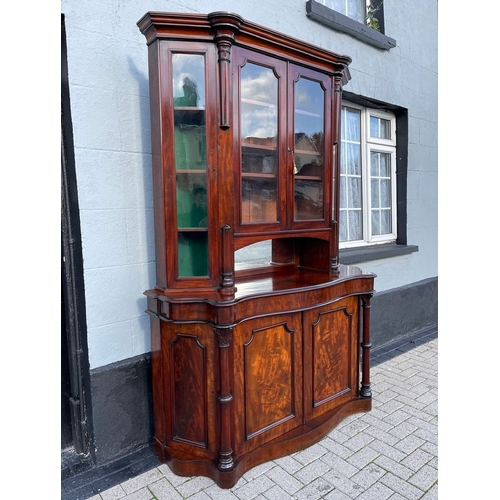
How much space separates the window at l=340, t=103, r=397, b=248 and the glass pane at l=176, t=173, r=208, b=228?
6.51 ft

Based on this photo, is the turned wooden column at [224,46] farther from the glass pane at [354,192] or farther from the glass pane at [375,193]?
the glass pane at [375,193]

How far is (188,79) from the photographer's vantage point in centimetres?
194

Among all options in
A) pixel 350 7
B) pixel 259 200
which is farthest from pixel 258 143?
pixel 350 7

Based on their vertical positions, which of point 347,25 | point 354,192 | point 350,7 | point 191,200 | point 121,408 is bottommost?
point 121,408

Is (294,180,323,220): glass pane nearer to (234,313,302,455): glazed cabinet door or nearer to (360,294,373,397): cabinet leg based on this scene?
(234,313,302,455): glazed cabinet door

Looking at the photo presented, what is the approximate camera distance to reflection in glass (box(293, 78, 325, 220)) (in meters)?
2.29

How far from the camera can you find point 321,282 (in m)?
2.31

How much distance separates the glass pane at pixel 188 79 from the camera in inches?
75.2

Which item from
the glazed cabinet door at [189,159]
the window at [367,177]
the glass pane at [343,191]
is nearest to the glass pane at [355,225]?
the window at [367,177]

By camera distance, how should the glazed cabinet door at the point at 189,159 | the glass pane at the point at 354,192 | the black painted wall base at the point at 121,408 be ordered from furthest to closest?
the glass pane at the point at 354,192 → the black painted wall base at the point at 121,408 → the glazed cabinet door at the point at 189,159

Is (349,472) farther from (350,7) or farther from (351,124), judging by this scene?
(350,7)

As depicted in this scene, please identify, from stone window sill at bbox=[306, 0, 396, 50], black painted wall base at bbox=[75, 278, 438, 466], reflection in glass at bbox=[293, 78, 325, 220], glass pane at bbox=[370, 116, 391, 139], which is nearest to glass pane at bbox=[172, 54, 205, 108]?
reflection in glass at bbox=[293, 78, 325, 220]

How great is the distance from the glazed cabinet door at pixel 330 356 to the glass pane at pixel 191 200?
831 millimetres

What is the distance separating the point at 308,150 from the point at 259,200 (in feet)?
1.64
